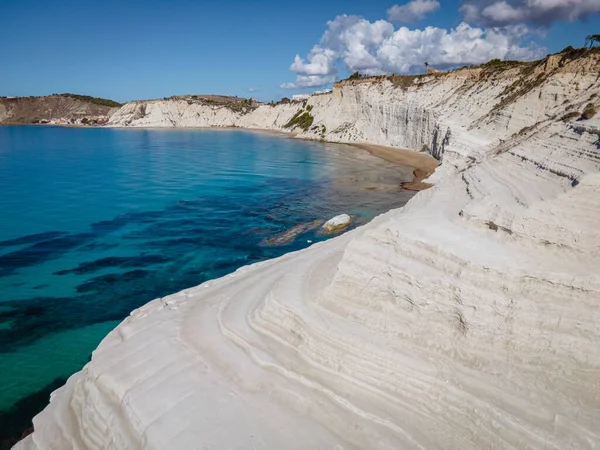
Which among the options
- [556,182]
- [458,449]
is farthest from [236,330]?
[556,182]

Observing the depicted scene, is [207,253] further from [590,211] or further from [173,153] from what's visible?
[173,153]

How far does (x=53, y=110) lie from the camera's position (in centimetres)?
15138

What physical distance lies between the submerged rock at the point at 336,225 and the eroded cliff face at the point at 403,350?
1176cm

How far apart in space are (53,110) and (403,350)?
184493 millimetres

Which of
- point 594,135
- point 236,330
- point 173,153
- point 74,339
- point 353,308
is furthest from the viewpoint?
point 173,153

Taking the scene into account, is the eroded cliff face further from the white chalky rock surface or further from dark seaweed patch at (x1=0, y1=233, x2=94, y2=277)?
the white chalky rock surface

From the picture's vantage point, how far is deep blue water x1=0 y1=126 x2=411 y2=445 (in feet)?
38.5

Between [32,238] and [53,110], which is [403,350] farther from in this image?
[53,110]

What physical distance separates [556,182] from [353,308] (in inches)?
214

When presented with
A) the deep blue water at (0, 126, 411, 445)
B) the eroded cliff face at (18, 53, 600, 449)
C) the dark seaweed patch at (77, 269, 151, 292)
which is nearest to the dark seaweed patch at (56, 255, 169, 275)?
the deep blue water at (0, 126, 411, 445)

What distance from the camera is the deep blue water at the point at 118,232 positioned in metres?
11.7

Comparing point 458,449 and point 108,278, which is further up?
point 458,449

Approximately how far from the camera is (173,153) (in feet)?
201

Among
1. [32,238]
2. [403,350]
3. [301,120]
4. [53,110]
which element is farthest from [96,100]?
[403,350]
